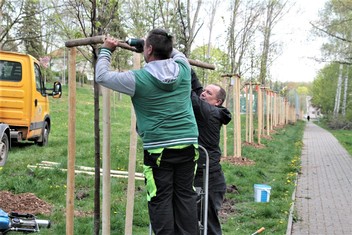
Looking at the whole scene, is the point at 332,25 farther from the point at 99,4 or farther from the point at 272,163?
the point at 99,4

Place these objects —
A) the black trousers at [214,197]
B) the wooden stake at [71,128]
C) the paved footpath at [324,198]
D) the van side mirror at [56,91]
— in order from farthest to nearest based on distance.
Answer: the van side mirror at [56,91]
the paved footpath at [324,198]
the black trousers at [214,197]
the wooden stake at [71,128]

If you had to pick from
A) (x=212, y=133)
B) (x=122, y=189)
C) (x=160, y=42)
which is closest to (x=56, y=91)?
(x=122, y=189)

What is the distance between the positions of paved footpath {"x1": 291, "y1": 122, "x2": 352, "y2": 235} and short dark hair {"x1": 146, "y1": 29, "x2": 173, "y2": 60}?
13.5ft

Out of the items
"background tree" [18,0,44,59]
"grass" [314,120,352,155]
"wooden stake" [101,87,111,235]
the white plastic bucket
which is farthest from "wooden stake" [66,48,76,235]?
"grass" [314,120,352,155]

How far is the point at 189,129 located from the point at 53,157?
815 cm

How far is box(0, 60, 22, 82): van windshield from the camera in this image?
39.8 feet

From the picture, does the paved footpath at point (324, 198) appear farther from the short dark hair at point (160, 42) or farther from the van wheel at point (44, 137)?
the van wheel at point (44, 137)

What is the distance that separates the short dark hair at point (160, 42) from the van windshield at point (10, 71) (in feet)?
32.6

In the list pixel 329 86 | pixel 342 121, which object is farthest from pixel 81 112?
pixel 329 86

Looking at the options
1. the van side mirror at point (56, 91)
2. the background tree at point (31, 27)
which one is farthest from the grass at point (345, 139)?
the background tree at point (31, 27)

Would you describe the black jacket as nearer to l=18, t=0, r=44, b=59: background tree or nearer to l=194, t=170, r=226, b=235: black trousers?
l=194, t=170, r=226, b=235: black trousers

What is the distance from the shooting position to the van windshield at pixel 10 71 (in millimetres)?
12141

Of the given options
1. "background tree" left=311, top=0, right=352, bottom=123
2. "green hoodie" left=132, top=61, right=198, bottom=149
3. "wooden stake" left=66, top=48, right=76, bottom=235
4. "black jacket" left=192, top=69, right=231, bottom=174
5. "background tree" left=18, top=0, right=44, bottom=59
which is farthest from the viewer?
"background tree" left=311, top=0, right=352, bottom=123

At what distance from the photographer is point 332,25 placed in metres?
21.3
